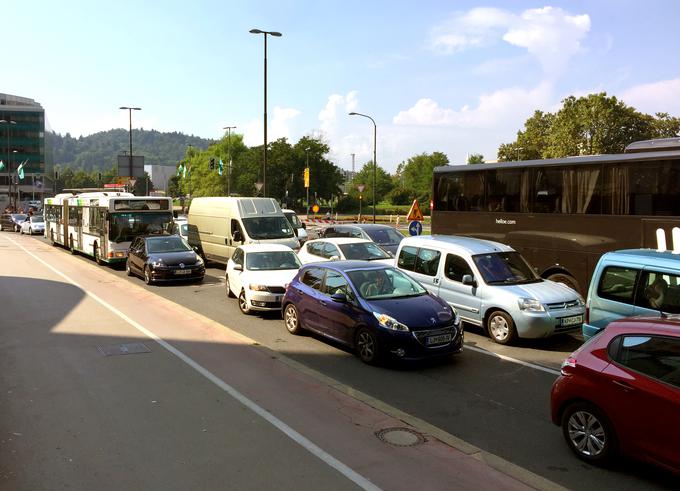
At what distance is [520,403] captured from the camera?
7164 millimetres

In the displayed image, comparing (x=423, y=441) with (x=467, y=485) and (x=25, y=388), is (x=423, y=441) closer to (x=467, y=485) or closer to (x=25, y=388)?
(x=467, y=485)

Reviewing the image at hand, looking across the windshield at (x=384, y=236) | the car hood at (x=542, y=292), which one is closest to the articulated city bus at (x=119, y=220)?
the windshield at (x=384, y=236)

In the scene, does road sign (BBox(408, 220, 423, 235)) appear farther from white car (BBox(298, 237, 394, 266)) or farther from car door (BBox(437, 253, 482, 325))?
car door (BBox(437, 253, 482, 325))

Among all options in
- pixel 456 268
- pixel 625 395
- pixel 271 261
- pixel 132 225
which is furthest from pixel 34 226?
pixel 625 395

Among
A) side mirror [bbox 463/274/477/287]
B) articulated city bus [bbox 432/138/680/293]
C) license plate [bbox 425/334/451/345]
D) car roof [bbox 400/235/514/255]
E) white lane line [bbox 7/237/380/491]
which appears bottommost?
white lane line [bbox 7/237/380/491]

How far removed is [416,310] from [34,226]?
4409 cm

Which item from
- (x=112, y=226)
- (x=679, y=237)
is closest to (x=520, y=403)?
(x=679, y=237)

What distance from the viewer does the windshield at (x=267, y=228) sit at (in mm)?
19141

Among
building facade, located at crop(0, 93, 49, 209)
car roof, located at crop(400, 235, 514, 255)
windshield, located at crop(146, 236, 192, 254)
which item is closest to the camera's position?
car roof, located at crop(400, 235, 514, 255)

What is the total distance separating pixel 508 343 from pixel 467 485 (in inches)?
224

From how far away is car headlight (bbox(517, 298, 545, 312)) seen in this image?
9.84 metres

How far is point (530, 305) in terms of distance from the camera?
9867 mm

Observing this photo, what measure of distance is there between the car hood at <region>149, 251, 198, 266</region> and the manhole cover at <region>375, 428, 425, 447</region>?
42.3ft

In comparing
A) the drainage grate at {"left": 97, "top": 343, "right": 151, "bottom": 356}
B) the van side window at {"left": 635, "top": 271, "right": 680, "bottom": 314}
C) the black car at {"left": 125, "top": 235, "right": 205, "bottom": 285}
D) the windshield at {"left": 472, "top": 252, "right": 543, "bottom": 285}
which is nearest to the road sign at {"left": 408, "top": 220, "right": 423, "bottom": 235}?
the black car at {"left": 125, "top": 235, "right": 205, "bottom": 285}
